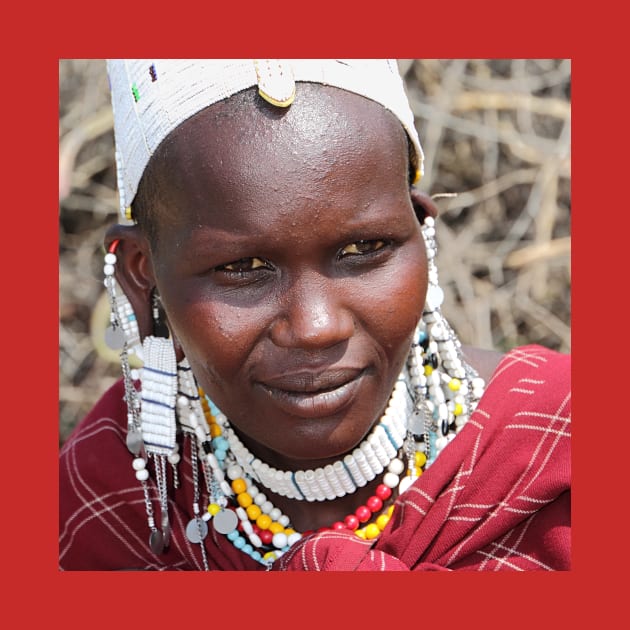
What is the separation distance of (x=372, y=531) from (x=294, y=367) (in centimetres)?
59

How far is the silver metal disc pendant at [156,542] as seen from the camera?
2.28 m

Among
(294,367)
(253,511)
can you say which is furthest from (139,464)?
(294,367)

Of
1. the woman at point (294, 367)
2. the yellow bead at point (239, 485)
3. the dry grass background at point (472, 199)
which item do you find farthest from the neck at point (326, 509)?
the dry grass background at point (472, 199)

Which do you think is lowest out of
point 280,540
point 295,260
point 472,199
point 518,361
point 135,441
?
point 280,540

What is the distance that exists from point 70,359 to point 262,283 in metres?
2.79

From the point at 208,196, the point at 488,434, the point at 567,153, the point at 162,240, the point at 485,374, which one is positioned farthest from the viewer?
the point at 567,153

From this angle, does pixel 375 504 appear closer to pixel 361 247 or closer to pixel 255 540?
pixel 255 540

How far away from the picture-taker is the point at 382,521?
2.20 m

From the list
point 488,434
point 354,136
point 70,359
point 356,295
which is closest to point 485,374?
point 488,434

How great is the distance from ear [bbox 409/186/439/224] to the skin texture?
12 centimetres

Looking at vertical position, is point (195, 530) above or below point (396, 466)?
below

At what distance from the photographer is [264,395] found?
6.12 feet

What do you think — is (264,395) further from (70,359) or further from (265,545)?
(70,359)

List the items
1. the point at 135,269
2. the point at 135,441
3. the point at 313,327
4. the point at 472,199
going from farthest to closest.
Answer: the point at 472,199 < the point at 135,441 < the point at 135,269 < the point at 313,327
